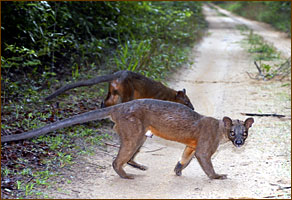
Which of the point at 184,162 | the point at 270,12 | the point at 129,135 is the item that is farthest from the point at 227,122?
the point at 270,12

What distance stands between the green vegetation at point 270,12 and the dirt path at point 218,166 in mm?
15646

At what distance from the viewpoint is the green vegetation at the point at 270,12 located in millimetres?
26547

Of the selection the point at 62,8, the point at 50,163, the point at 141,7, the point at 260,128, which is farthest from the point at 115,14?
the point at 50,163

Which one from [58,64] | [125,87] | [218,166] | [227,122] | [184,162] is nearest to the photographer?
[227,122]

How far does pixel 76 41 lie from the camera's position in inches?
401

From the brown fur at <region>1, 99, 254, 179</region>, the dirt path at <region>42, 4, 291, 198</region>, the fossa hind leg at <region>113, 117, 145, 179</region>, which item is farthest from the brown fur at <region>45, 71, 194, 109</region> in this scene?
the fossa hind leg at <region>113, 117, 145, 179</region>

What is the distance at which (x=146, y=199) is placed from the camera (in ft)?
15.2

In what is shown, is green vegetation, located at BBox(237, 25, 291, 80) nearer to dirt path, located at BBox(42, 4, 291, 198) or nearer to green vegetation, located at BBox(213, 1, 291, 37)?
dirt path, located at BBox(42, 4, 291, 198)

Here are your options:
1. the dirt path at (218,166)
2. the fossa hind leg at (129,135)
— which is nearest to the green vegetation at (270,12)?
the dirt path at (218,166)

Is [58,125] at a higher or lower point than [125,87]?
higher

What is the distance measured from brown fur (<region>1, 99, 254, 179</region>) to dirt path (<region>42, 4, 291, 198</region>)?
0.25 meters

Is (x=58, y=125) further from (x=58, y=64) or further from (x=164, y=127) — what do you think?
(x=58, y=64)

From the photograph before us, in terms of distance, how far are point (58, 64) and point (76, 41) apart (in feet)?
2.44

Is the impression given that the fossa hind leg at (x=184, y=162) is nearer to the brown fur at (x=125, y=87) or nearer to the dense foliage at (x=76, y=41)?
the brown fur at (x=125, y=87)
